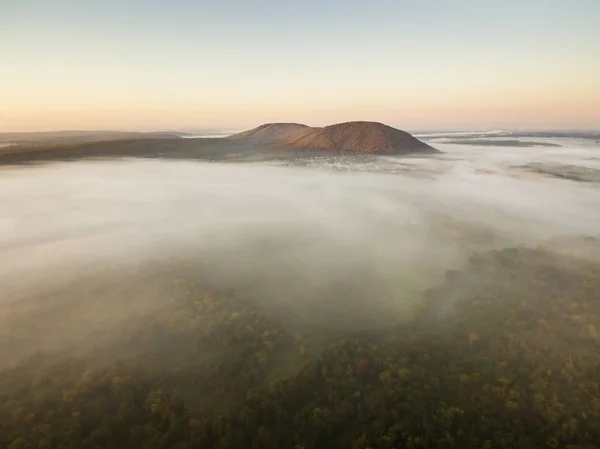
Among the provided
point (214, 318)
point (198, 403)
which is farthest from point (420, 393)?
point (214, 318)

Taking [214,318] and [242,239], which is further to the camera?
[242,239]

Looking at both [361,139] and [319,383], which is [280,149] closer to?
[361,139]

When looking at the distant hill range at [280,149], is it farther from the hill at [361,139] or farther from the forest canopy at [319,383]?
the forest canopy at [319,383]

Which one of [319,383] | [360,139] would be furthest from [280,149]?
[319,383]

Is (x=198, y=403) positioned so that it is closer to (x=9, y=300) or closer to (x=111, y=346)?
(x=111, y=346)

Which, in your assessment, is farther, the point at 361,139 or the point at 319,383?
the point at 361,139

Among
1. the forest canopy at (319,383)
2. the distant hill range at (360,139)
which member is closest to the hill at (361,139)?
the distant hill range at (360,139)

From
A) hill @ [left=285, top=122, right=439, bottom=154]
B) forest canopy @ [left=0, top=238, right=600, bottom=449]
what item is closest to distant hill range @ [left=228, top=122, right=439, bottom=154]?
hill @ [left=285, top=122, right=439, bottom=154]

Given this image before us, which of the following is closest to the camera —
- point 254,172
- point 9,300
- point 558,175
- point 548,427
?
point 548,427
